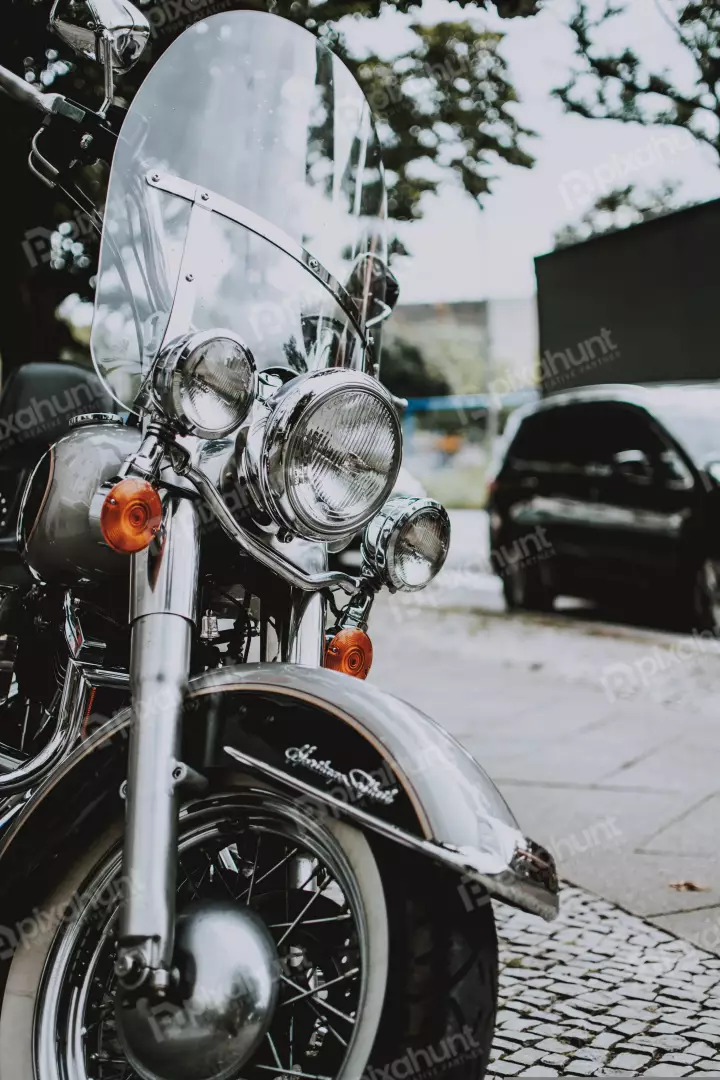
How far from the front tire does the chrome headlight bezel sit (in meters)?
0.55

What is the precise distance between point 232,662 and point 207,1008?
671 millimetres

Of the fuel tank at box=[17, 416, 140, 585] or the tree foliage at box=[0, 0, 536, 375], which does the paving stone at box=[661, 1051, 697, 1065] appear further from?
the tree foliage at box=[0, 0, 536, 375]

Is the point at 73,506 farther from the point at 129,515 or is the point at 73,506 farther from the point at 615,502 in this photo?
the point at 615,502

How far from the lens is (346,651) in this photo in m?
2.39

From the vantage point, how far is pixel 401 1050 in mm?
1779

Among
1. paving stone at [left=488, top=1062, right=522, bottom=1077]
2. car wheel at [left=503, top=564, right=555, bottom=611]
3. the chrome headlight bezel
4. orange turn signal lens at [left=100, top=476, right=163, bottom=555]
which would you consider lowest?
paving stone at [left=488, top=1062, right=522, bottom=1077]

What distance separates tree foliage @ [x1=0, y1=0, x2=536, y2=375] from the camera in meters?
4.00

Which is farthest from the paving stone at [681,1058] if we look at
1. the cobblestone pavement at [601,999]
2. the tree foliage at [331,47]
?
the tree foliage at [331,47]

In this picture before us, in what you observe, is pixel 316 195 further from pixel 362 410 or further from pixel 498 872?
pixel 498 872

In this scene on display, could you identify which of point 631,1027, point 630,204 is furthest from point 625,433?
point 630,204

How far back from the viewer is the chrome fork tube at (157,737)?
1822mm

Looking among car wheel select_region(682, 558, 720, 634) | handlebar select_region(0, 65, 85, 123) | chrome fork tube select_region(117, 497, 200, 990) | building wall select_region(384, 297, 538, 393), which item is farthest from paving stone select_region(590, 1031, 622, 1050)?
building wall select_region(384, 297, 538, 393)

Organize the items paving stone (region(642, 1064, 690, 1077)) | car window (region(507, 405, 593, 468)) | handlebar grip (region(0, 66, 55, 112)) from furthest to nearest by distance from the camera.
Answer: car window (region(507, 405, 593, 468)) → paving stone (region(642, 1064, 690, 1077)) → handlebar grip (region(0, 66, 55, 112))

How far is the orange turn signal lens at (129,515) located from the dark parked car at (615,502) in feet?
22.7
